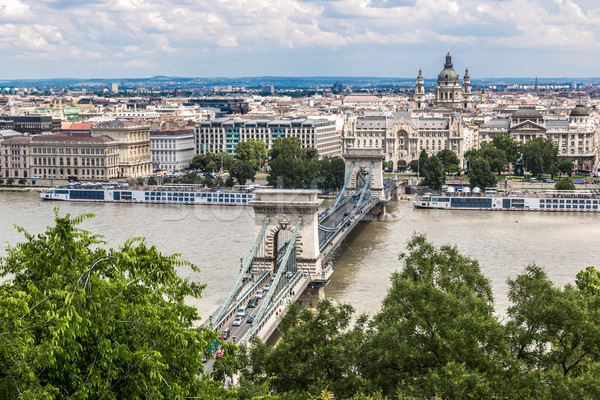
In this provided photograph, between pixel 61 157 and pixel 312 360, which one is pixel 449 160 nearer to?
pixel 61 157

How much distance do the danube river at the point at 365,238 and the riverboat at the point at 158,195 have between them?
3.93 ft

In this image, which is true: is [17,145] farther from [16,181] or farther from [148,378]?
[148,378]

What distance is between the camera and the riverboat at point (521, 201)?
42.2 m

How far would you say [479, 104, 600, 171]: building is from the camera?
62219 millimetres

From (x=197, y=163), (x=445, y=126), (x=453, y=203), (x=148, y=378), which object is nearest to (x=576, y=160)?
(x=445, y=126)

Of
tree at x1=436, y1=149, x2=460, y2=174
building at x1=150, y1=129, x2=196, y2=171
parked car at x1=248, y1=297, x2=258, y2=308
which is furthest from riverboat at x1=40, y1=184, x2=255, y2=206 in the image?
parked car at x1=248, y1=297, x2=258, y2=308

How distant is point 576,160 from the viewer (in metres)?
62.0

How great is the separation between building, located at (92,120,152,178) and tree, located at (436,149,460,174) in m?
19.1

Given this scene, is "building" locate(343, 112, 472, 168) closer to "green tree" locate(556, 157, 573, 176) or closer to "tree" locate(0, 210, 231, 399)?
"green tree" locate(556, 157, 573, 176)

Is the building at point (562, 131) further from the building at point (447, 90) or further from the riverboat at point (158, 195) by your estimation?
the riverboat at point (158, 195)

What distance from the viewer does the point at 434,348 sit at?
1145cm

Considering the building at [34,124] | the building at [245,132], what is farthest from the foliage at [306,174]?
the building at [34,124]

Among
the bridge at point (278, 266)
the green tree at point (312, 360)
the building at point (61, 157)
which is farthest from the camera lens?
the building at point (61, 157)

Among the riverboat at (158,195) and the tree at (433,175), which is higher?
the tree at (433,175)
